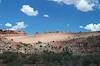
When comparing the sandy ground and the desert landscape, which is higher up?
the sandy ground

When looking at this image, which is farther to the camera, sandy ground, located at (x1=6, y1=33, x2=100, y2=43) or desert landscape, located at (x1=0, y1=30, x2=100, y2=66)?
sandy ground, located at (x1=6, y1=33, x2=100, y2=43)

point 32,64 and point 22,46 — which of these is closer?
point 32,64

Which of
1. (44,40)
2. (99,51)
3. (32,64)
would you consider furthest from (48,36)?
(32,64)

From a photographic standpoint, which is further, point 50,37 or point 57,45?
A: point 50,37

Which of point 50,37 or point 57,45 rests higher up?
point 50,37

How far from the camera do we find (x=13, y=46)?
35125mm

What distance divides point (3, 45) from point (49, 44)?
180 inches

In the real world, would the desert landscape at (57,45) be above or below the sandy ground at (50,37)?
below

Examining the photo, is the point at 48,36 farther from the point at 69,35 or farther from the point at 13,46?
the point at 13,46

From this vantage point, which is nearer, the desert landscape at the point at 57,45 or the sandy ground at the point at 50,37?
the desert landscape at the point at 57,45

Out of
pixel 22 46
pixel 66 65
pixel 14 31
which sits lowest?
pixel 66 65

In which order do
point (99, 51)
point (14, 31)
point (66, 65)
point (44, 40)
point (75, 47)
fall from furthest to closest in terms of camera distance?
point (14, 31), point (44, 40), point (75, 47), point (99, 51), point (66, 65)

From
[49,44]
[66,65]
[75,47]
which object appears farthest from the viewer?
[49,44]

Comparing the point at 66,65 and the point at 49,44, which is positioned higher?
the point at 49,44
